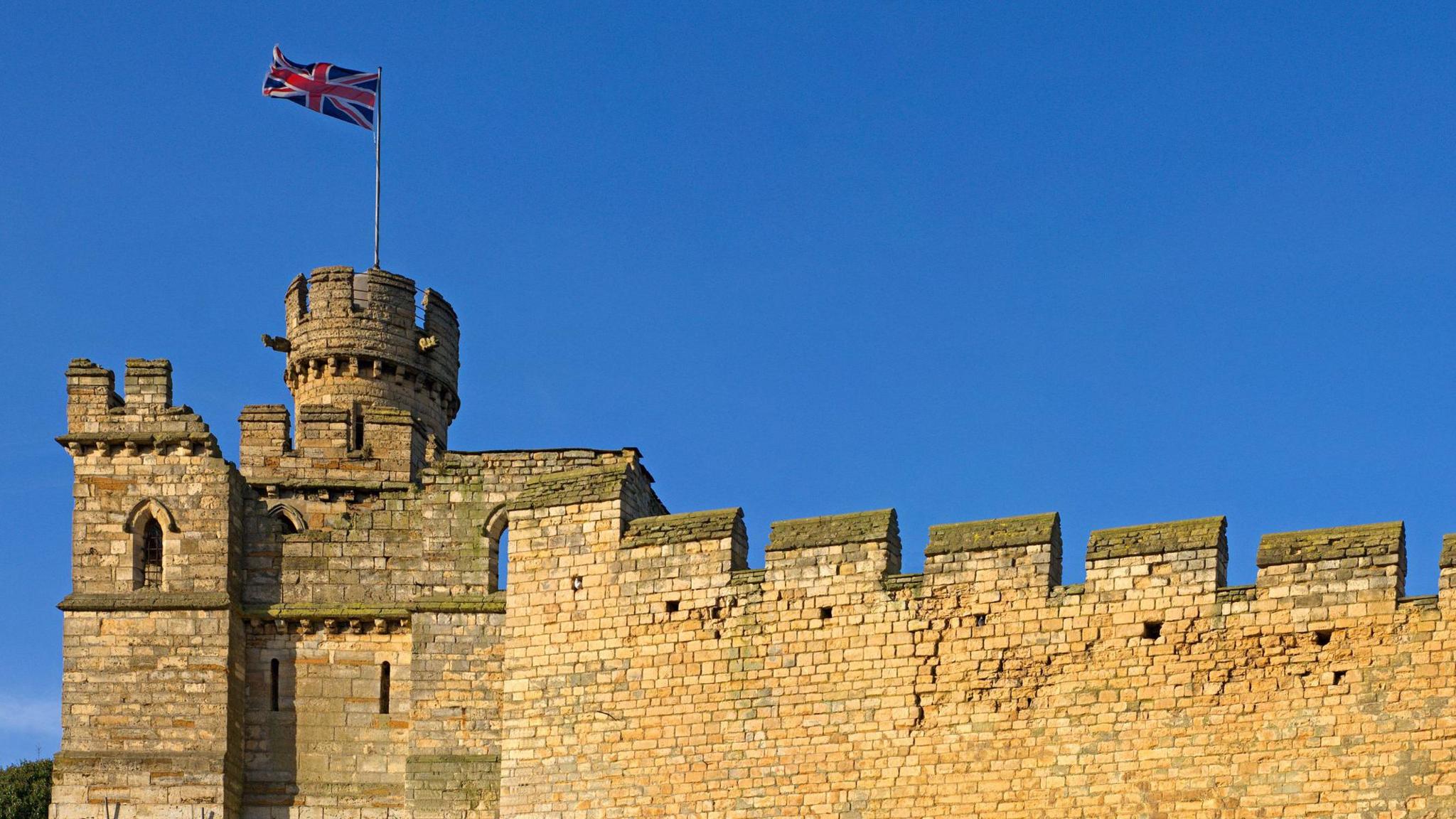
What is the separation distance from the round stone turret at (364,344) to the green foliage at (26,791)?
1189cm

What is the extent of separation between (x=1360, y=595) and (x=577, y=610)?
8.30 metres

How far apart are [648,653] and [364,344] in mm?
8144

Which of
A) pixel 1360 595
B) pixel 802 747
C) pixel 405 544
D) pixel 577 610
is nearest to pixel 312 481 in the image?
pixel 405 544

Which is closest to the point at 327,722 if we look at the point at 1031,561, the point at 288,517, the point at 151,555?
the point at 288,517

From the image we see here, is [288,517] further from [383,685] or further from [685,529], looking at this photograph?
[685,529]

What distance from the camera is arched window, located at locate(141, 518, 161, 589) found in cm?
3212

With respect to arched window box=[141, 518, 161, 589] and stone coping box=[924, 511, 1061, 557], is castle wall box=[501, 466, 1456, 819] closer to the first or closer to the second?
stone coping box=[924, 511, 1061, 557]

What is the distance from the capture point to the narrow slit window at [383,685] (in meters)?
32.0

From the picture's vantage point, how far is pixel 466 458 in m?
32.8

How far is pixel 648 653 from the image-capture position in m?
30.2

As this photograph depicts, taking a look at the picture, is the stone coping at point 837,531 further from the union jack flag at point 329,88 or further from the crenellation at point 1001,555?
the union jack flag at point 329,88

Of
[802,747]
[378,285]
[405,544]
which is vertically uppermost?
[378,285]

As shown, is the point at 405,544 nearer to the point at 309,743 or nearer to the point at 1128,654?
the point at 309,743

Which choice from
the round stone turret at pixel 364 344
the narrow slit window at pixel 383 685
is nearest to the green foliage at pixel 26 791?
the round stone turret at pixel 364 344
